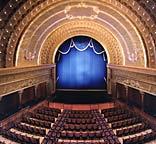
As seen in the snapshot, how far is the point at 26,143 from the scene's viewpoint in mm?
10320

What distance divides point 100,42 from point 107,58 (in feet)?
4.44

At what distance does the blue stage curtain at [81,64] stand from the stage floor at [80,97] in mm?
734

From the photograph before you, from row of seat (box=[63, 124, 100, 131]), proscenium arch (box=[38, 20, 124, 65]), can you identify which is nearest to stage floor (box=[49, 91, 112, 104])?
proscenium arch (box=[38, 20, 124, 65])

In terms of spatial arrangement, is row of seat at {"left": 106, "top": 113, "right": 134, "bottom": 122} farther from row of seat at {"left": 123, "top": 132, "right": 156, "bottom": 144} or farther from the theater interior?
row of seat at {"left": 123, "top": 132, "right": 156, "bottom": 144}

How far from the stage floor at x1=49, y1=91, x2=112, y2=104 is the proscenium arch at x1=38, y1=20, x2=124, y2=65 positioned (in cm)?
261

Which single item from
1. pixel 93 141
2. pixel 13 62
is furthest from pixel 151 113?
pixel 13 62

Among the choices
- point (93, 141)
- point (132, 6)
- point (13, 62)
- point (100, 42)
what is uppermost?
point (132, 6)

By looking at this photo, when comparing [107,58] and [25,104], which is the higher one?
[107,58]

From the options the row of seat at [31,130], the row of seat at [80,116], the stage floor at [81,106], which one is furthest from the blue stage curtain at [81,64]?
the row of seat at [31,130]

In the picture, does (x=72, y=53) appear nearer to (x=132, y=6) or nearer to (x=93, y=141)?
(x=132, y=6)

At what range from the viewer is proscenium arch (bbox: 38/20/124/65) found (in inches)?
752

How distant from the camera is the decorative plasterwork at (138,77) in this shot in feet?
37.6

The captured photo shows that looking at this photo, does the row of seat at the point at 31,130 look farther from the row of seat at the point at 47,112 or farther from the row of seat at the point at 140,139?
the row of seat at the point at 140,139

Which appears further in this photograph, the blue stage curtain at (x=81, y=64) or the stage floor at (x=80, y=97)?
the blue stage curtain at (x=81, y=64)
